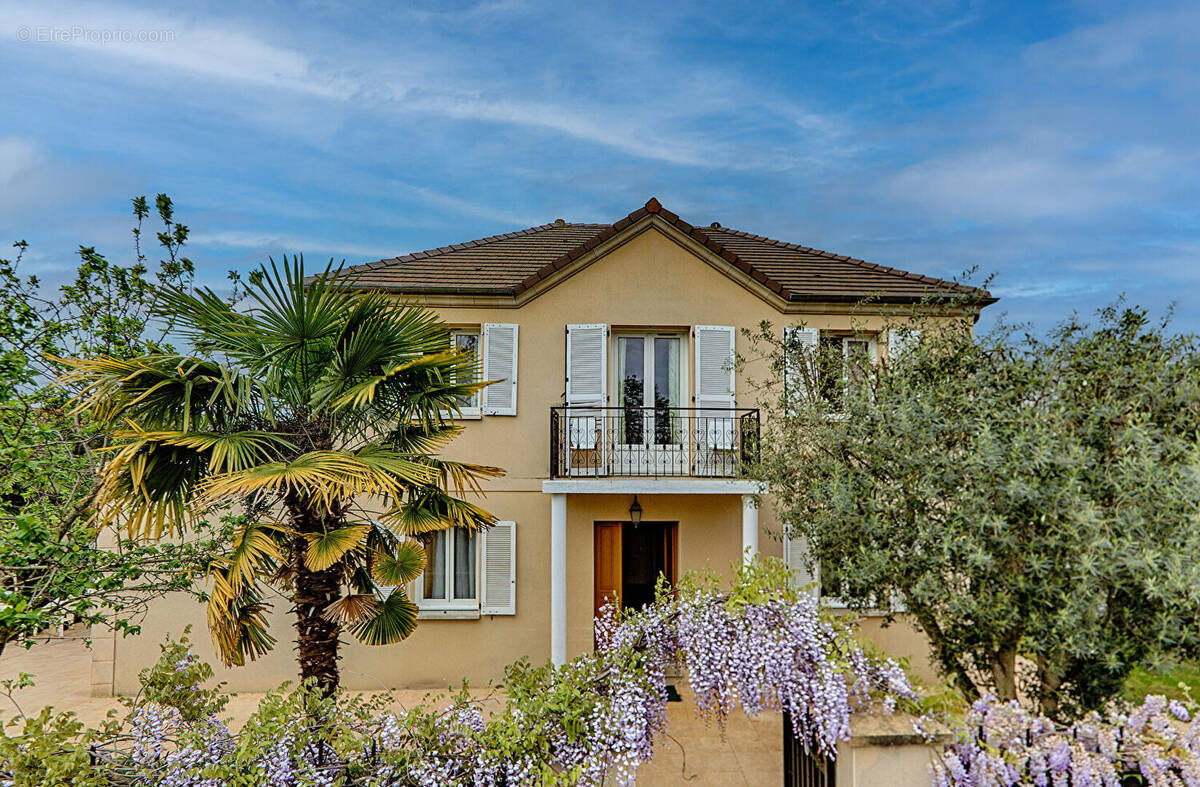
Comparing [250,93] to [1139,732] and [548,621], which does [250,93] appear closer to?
[548,621]

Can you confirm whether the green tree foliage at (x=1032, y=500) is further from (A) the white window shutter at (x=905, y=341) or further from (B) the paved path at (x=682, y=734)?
(B) the paved path at (x=682, y=734)

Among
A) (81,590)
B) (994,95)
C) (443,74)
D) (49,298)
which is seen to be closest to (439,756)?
(81,590)

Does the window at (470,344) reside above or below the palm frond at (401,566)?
above

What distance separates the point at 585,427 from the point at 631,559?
3.28 meters

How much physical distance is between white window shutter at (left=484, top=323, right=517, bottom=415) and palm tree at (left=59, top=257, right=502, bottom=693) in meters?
3.57

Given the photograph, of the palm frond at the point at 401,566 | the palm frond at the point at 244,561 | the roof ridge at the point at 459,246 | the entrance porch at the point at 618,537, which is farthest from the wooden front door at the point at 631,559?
the roof ridge at the point at 459,246

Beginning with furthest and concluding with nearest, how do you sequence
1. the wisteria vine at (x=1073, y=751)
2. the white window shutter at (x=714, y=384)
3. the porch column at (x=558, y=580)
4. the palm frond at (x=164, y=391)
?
the white window shutter at (x=714, y=384) < the porch column at (x=558, y=580) < the palm frond at (x=164, y=391) < the wisteria vine at (x=1073, y=751)

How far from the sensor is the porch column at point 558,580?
956cm

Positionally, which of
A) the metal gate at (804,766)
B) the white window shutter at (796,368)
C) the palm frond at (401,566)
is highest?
the white window shutter at (796,368)

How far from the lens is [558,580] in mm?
9672

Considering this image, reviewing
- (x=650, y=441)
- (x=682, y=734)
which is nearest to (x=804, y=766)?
(x=682, y=734)

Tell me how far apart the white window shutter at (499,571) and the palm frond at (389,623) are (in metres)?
3.86

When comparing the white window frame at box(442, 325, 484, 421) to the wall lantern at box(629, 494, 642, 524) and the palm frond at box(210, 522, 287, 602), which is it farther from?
the palm frond at box(210, 522, 287, 602)

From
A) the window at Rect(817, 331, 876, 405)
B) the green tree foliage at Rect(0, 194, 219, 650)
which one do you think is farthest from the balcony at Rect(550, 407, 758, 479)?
the green tree foliage at Rect(0, 194, 219, 650)
